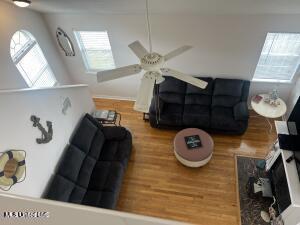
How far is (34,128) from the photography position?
3.38 m

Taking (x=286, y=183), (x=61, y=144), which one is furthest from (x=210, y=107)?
(x=61, y=144)

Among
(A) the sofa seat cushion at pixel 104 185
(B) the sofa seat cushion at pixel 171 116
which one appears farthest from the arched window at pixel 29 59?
(B) the sofa seat cushion at pixel 171 116

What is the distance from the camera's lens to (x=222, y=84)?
4.98 m

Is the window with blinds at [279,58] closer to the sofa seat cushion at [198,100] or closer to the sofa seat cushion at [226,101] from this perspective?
the sofa seat cushion at [226,101]

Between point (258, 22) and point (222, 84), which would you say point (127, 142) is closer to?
point (222, 84)

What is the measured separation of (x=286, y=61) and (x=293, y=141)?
2.08m

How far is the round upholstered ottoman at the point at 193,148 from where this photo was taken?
418cm

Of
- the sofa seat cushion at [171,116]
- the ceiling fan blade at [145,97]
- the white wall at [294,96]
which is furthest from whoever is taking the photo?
the sofa seat cushion at [171,116]

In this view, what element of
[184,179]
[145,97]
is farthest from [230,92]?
[145,97]

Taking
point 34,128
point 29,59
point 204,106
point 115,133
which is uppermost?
point 29,59

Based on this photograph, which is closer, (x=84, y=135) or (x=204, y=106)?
(x=84, y=135)

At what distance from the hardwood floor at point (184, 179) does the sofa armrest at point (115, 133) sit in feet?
1.54

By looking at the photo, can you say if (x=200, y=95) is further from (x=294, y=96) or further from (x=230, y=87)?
(x=294, y=96)

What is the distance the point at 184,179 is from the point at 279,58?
3.14 metres
